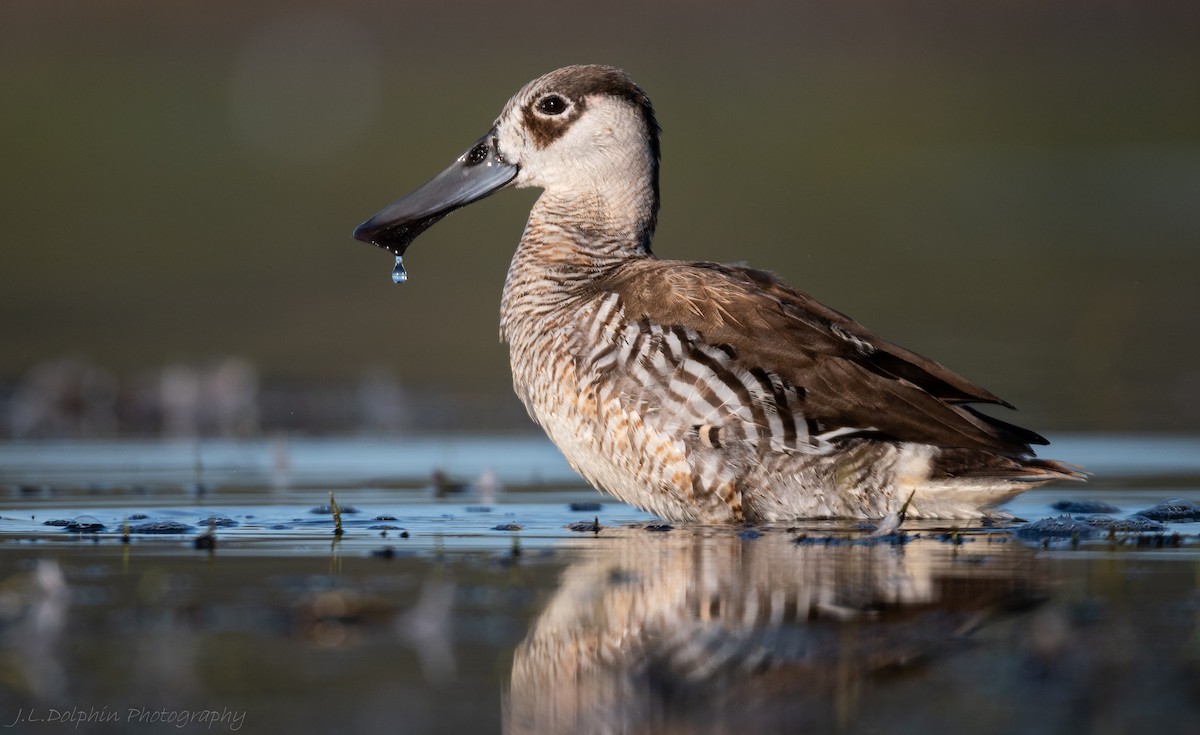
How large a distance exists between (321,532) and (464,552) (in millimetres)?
733

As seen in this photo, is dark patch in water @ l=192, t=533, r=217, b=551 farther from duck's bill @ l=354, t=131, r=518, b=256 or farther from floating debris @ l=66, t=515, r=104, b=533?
duck's bill @ l=354, t=131, r=518, b=256

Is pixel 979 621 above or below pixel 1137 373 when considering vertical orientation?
below

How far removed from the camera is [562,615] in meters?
4.50

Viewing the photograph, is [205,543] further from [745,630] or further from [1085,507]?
[1085,507]

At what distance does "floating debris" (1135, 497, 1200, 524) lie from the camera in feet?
21.2

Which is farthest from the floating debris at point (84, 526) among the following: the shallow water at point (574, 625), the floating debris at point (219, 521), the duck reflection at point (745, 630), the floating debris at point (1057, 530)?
the floating debris at point (1057, 530)

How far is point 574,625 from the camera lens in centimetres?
437

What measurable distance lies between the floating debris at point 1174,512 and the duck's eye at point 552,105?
2.95 m

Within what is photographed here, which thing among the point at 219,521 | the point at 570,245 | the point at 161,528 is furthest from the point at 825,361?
the point at 161,528

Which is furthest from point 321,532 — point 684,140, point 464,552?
point 684,140

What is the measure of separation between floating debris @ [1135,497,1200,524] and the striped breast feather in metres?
0.46

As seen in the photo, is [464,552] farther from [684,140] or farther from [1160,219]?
[684,140]

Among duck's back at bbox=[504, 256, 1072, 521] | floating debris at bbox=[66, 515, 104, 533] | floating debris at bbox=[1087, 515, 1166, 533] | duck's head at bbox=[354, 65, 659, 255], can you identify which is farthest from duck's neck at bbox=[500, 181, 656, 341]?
floating debris at bbox=[1087, 515, 1166, 533]

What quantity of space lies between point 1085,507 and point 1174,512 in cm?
47
